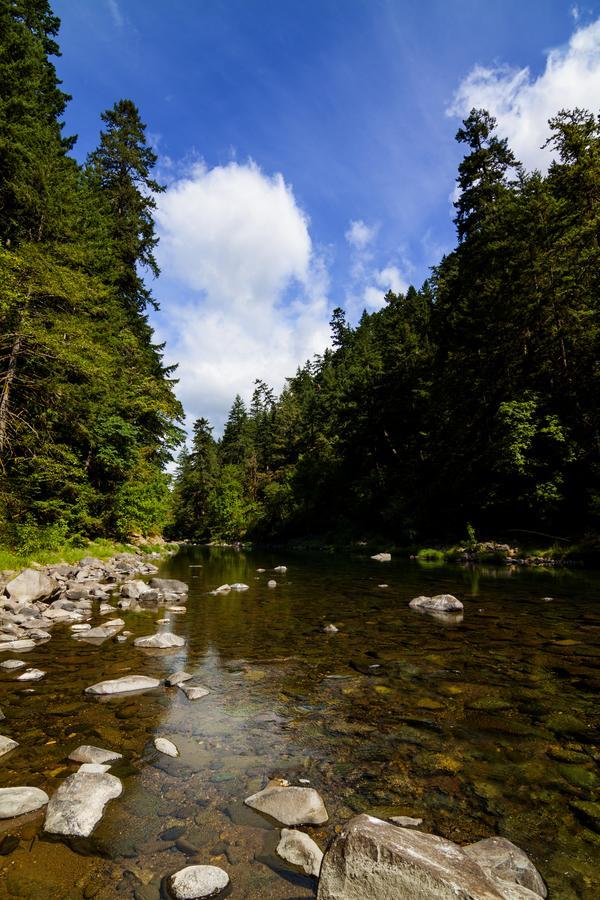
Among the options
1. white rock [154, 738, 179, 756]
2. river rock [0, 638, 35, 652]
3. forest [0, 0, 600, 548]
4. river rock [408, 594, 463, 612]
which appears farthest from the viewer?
forest [0, 0, 600, 548]

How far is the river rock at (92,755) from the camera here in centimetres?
364

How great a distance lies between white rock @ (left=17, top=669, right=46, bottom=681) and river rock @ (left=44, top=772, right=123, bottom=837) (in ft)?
9.87

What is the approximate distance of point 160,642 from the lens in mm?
7379

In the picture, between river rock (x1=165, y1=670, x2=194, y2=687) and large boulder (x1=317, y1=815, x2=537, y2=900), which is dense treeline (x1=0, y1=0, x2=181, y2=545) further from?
large boulder (x1=317, y1=815, x2=537, y2=900)

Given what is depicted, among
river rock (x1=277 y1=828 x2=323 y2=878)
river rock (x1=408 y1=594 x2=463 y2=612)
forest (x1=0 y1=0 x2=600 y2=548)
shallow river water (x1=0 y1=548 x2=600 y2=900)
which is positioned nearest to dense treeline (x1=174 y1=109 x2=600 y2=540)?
forest (x1=0 y1=0 x2=600 y2=548)

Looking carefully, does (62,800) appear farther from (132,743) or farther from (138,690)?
(138,690)

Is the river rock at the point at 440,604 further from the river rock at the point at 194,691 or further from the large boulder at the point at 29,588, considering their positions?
the large boulder at the point at 29,588

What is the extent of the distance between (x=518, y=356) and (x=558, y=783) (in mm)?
26971

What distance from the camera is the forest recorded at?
1553 cm

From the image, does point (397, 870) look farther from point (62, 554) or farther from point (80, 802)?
point (62, 554)

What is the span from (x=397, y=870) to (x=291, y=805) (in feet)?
4.55

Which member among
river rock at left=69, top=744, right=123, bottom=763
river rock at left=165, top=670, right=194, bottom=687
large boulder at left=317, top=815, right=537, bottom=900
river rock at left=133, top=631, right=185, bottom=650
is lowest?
river rock at left=133, top=631, right=185, bottom=650

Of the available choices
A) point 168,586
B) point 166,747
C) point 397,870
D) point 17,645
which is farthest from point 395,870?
point 168,586

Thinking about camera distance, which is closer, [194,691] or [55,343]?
[194,691]
